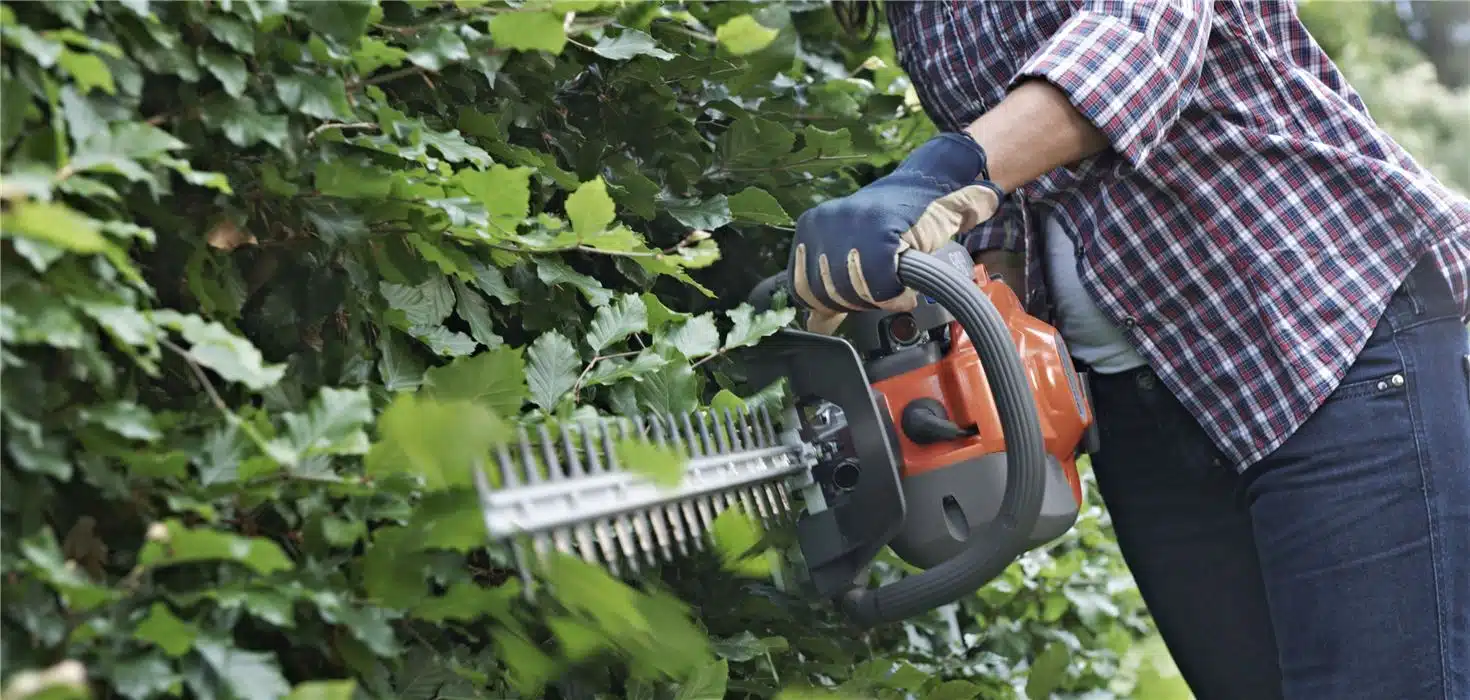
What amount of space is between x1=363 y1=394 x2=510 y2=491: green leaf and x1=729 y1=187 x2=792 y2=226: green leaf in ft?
2.29

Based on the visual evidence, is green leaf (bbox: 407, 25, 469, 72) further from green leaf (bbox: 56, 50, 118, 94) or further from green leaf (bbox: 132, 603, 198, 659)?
green leaf (bbox: 132, 603, 198, 659)

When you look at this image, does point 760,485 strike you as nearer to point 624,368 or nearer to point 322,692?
point 624,368

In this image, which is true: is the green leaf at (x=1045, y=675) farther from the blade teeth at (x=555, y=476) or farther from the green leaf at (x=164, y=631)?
the green leaf at (x=164, y=631)

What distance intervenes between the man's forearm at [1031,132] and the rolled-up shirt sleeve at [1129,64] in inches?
0.9

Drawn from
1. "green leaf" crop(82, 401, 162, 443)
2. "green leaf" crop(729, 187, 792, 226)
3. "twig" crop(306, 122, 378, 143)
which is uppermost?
"twig" crop(306, 122, 378, 143)

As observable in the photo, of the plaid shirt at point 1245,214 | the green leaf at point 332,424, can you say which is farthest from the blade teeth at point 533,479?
the plaid shirt at point 1245,214

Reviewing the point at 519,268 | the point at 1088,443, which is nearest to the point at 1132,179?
the point at 1088,443

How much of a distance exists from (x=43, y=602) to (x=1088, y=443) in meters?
1.29

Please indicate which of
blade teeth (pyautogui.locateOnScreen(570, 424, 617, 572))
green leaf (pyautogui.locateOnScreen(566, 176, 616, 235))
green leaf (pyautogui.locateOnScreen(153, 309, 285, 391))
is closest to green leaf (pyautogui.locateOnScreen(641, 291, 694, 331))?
green leaf (pyautogui.locateOnScreen(566, 176, 616, 235))

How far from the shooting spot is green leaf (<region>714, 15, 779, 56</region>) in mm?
1277

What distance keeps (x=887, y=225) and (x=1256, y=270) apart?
1.92 feet

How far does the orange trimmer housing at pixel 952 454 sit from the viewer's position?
1447mm

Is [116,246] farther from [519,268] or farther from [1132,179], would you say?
[1132,179]

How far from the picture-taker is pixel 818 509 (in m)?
1.44
